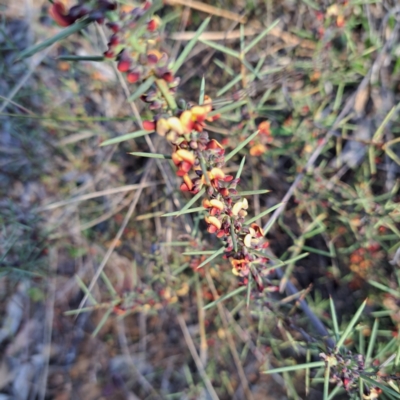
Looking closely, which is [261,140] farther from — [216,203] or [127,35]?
[127,35]

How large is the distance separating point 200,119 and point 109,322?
2982 millimetres

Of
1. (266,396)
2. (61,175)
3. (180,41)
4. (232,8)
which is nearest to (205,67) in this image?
(180,41)

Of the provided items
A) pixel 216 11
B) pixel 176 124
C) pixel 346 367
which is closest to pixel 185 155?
pixel 176 124

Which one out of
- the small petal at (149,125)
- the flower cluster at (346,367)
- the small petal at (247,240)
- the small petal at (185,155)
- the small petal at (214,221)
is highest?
the small petal at (149,125)

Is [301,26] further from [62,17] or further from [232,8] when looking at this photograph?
[62,17]

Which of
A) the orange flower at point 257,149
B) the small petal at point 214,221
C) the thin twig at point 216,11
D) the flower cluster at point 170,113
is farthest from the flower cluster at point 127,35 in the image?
the thin twig at point 216,11

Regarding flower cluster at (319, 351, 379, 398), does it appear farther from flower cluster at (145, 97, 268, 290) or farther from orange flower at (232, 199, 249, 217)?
orange flower at (232, 199, 249, 217)

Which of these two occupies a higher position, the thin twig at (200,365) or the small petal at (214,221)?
the small petal at (214,221)

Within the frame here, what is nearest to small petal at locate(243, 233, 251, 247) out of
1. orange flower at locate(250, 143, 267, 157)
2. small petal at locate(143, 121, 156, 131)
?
small petal at locate(143, 121, 156, 131)

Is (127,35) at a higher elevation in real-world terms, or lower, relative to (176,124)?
higher

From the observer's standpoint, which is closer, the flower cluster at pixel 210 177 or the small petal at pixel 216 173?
the flower cluster at pixel 210 177

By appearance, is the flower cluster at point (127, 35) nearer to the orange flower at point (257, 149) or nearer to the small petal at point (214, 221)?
the small petal at point (214, 221)

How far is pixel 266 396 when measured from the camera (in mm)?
3072

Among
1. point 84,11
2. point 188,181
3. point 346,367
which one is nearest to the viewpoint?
point 84,11
